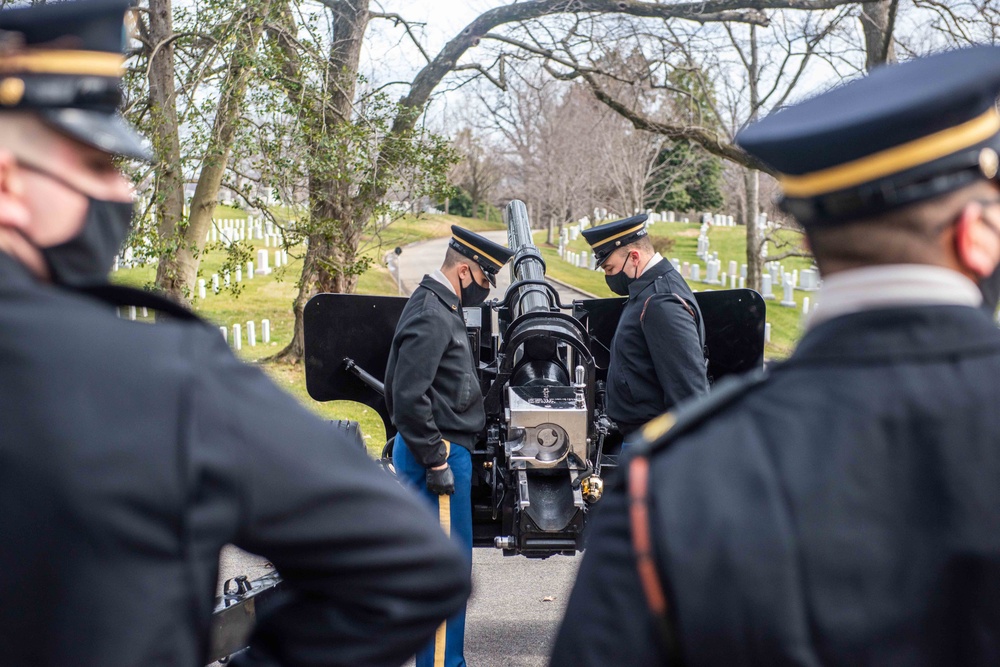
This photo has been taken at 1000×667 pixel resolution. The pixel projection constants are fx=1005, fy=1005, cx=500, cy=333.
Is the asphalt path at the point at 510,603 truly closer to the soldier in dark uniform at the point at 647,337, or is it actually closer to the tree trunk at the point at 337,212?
the soldier in dark uniform at the point at 647,337

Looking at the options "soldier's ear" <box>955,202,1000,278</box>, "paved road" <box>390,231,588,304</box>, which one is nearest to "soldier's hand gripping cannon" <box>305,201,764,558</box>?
"soldier's ear" <box>955,202,1000,278</box>

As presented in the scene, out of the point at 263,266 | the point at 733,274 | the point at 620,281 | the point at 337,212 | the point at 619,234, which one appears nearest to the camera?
the point at 619,234

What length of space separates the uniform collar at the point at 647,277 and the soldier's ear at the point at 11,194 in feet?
13.7

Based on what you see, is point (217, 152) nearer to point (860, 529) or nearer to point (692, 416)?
point (692, 416)

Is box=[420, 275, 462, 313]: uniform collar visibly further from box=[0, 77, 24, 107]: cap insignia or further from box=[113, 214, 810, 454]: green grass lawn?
box=[0, 77, 24, 107]: cap insignia

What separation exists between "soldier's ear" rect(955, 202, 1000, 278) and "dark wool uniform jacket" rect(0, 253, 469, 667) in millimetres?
902

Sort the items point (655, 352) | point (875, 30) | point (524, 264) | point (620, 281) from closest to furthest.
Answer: point (655, 352), point (620, 281), point (524, 264), point (875, 30)

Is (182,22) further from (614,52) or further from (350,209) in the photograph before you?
(614,52)

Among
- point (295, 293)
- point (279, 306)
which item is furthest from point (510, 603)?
point (295, 293)

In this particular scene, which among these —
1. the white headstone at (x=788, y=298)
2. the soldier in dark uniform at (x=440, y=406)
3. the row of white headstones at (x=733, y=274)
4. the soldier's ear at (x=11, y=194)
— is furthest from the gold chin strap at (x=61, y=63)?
the white headstone at (x=788, y=298)

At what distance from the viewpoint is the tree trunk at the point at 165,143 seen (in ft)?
31.6

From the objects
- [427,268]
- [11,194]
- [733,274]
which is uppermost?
[427,268]

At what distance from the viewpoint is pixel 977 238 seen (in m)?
1.40

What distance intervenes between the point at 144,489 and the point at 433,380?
11.5ft
